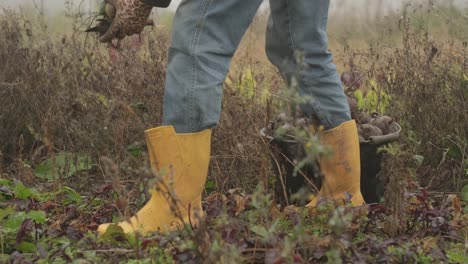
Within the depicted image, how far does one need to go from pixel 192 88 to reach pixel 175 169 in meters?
0.34

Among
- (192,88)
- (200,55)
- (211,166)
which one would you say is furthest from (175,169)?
(211,166)

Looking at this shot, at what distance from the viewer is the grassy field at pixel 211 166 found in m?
2.96

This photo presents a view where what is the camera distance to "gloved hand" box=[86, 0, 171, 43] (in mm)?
3510

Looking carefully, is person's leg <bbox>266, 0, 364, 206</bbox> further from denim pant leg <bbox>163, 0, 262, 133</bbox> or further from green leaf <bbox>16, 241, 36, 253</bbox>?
green leaf <bbox>16, 241, 36, 253</bbox>

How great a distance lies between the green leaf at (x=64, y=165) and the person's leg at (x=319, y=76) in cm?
141

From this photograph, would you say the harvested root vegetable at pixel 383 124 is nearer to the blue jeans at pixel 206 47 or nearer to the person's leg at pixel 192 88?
the blue jeans at pixel 206 47

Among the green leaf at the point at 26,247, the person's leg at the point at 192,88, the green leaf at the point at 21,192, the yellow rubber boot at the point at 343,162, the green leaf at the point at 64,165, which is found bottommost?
the green leaf at the point at 64,165

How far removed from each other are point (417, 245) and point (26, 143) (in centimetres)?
289

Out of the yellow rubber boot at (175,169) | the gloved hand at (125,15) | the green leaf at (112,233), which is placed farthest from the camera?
the gloved hand at (125,15)

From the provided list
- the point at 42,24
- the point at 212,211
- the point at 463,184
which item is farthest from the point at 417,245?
the point at 42,24

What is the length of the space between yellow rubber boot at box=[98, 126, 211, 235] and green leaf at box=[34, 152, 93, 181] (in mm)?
1228

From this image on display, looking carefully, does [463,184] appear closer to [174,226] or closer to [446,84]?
[446,84]

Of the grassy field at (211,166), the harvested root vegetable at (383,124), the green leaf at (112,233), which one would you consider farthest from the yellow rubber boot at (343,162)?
the green leaf at (112,233)

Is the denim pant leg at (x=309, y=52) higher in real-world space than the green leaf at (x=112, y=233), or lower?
higher
